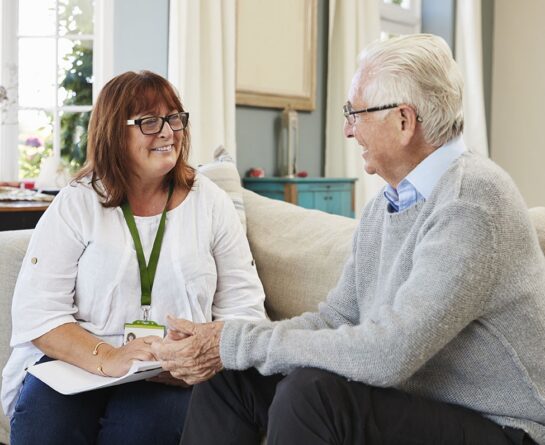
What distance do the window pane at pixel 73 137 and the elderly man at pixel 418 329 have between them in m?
2.96

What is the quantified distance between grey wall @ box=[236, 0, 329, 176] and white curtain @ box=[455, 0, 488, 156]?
1.51m

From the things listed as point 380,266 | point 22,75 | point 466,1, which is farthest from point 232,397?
point 466,1

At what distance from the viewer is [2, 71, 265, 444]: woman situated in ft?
6.21

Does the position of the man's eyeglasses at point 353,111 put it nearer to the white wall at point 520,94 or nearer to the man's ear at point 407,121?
the man's ear at point 407,121

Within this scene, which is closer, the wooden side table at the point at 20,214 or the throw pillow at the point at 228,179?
the throw pillow at the point at 228,179

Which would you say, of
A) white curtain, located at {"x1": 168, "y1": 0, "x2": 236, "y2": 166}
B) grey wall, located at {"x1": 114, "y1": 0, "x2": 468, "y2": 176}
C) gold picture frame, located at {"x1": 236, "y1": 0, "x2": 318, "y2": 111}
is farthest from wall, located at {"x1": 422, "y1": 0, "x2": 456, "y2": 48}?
white curtain, located at {"x1": 168, "y1": 0, "x2": 236, "y2": 166}

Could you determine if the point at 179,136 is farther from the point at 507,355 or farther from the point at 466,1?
the point at 466,1

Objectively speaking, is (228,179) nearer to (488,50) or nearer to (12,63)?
(12,63)

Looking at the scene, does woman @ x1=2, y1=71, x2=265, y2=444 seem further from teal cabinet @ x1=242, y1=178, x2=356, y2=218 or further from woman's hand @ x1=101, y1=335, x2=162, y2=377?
teal cabinet @ x1=242, y1=178, x2=356, y2=218

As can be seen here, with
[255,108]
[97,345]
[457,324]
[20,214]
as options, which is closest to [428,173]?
[457,324]

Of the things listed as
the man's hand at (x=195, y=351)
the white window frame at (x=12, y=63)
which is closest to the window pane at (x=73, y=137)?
the white window frame at (x=12, y=63)

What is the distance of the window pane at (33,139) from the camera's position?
4.31m

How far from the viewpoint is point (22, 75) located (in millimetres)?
4281

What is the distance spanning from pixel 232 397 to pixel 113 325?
47cm
